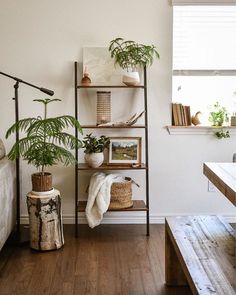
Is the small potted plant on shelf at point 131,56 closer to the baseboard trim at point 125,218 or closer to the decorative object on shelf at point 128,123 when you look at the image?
the decorative object on shelf at point 128,123

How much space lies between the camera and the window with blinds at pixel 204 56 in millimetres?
3732

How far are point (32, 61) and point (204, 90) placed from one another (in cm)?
160

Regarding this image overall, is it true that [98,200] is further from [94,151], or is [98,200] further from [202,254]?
[202,254]

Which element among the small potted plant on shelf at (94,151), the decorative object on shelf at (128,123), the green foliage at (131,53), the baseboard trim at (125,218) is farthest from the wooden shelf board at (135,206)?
the green foliage at (131,53)

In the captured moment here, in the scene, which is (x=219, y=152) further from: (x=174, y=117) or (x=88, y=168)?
(x=88, y=168)

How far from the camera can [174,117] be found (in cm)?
381

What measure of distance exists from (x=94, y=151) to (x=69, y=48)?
0.96 meters

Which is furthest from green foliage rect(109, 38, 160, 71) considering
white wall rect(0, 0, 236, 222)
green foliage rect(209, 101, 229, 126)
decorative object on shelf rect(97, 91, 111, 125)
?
green foliage rect(209, 101, 229, 126)

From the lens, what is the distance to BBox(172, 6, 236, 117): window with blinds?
147 inches

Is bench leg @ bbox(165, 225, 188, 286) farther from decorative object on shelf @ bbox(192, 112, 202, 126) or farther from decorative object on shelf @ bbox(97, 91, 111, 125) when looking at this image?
decorative object on shelf @ bbox(192, 112, 202, 126)

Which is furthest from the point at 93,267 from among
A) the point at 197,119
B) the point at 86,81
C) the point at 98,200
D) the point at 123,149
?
the point at 197,119

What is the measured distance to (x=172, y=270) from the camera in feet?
8.68

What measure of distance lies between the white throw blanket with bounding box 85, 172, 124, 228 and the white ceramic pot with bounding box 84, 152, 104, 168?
0.13 meters

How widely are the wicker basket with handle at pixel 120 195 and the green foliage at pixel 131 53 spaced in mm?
998
